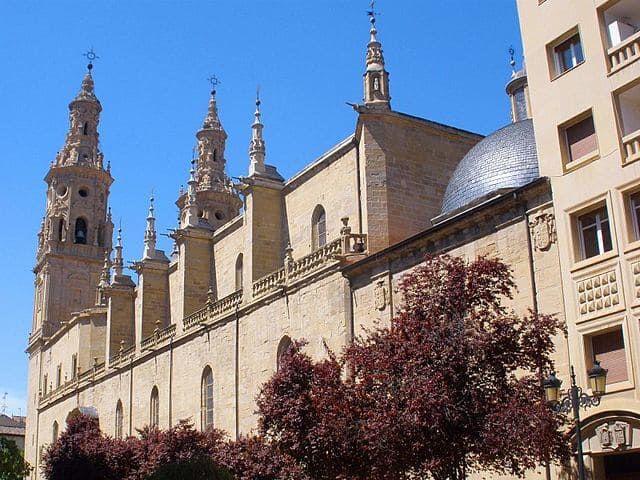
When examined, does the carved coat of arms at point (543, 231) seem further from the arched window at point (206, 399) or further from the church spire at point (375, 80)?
the arched window at point (206, 399)

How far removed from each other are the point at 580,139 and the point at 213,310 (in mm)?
18053

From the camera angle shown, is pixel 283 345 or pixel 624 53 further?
pixel 283 345

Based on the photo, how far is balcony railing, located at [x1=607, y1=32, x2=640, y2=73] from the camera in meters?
15.2

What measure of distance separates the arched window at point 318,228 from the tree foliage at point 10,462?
1111 cm

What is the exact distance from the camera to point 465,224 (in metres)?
18.9

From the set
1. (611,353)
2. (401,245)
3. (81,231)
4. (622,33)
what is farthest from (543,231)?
(81,231)

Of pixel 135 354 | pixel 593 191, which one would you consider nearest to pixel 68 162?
pixel 135 354

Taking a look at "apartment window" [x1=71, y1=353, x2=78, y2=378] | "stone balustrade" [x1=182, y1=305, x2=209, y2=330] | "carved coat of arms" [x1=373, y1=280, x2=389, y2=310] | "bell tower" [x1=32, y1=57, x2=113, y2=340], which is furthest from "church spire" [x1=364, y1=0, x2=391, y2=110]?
"bell tower" [x1=32, y1=57, x2=113, y2=340]

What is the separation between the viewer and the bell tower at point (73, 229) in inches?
2393

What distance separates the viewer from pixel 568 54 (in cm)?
1689

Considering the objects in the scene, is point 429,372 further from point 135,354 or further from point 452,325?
point 135,354

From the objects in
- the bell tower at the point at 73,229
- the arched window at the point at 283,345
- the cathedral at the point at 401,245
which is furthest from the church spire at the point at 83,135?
the arched window at the point at 283,345

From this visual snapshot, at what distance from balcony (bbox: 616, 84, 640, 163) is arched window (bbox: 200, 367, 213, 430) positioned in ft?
64.0

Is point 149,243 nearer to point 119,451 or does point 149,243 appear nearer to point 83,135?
point 119,451
